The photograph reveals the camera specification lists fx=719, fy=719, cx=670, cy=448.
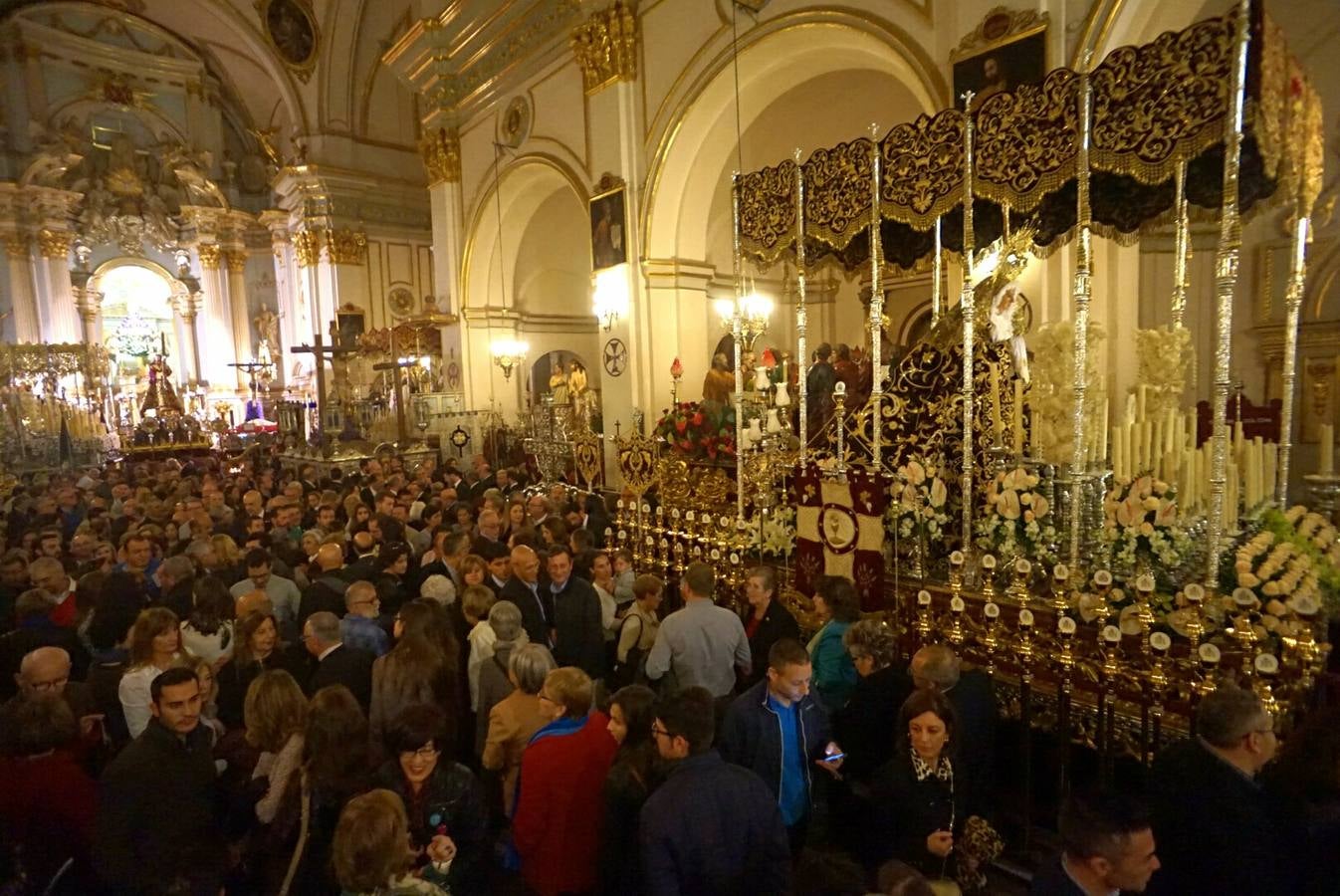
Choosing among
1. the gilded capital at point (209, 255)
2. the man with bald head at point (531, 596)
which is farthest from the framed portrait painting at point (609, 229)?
the gilded capital at point (209, 255)

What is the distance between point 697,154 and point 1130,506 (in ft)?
27.8

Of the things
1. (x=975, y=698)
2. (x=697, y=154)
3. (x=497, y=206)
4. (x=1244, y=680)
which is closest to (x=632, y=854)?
(x=975, y=698)

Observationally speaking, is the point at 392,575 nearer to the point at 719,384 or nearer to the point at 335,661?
the point at 335,661

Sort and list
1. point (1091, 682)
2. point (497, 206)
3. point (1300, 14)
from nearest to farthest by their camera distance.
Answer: point (1091, 682) < point (1300, 14) < point (497, 206)

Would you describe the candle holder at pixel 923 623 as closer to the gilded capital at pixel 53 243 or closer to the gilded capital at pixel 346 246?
the gilded capital at pixel 346 246

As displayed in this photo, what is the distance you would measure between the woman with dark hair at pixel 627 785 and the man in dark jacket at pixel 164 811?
1.51 m

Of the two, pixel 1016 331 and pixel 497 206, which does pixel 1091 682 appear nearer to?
pixel 1016 331

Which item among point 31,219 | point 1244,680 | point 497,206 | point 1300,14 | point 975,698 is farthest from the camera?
point 31,219

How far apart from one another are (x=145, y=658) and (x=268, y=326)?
27.8 m

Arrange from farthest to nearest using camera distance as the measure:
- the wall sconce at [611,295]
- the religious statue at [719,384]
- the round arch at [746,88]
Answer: the wall sconce at [611,295], the religious statue at [719,384], the round arch at [746,88]

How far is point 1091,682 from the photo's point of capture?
Result: 4074mm

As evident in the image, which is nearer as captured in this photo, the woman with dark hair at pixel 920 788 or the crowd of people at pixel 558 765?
the crowd of people at pixel 558 765

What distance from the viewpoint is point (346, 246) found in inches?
850

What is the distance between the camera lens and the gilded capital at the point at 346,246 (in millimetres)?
21344
